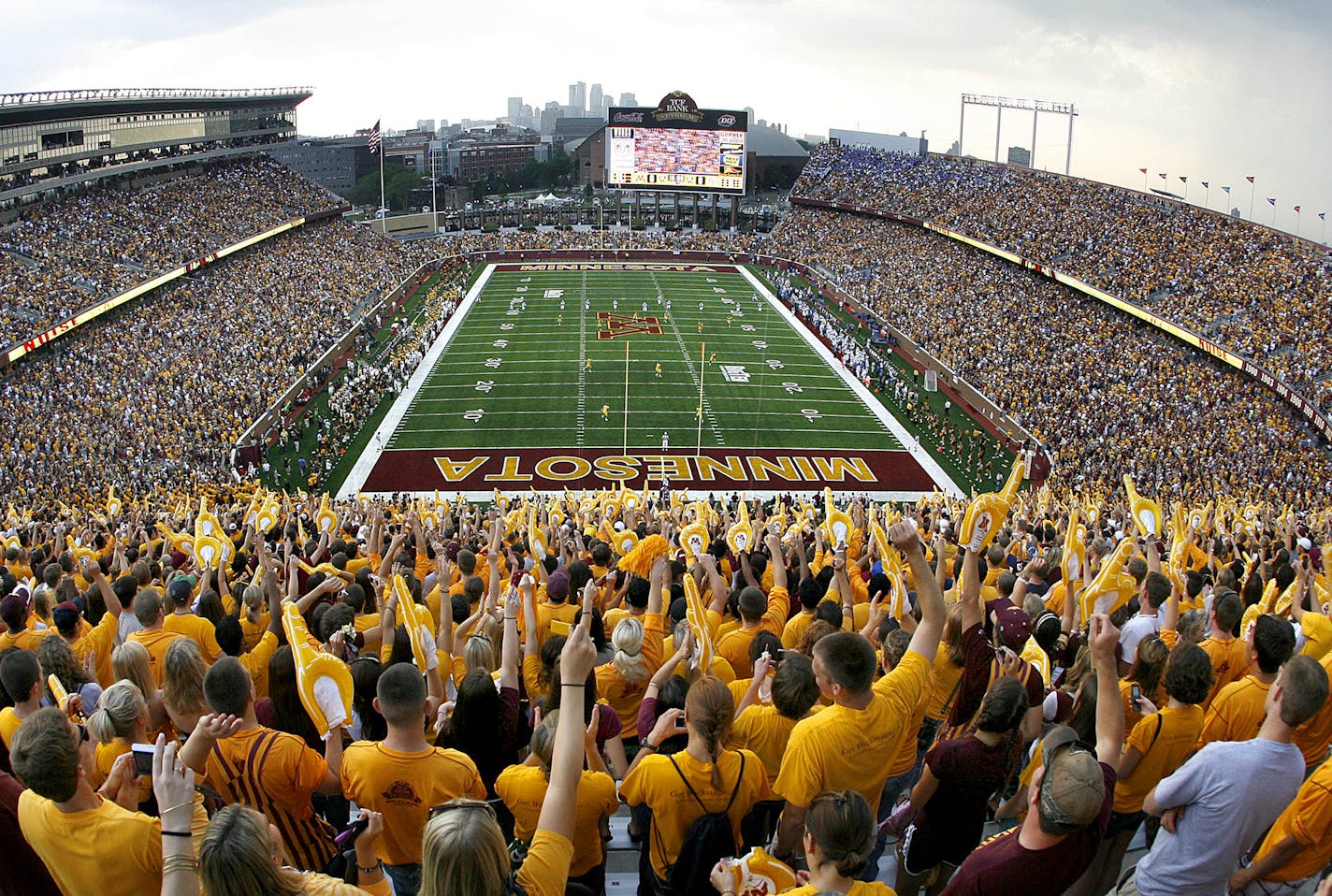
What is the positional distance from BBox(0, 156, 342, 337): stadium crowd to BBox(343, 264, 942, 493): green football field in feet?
40.0

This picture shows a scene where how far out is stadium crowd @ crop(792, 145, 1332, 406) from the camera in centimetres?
3297

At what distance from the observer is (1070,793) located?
11.1 ft

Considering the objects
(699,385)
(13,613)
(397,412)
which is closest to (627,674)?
(13,613)

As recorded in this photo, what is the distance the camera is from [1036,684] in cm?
509

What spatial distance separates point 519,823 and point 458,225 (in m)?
83.2

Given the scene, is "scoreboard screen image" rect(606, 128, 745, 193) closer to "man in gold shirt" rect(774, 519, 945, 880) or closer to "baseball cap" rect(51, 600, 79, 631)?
"baseball cap" rect(51, 600, 79, 631)

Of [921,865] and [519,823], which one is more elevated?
[519,823]

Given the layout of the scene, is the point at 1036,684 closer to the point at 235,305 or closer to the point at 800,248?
the point at 235,305

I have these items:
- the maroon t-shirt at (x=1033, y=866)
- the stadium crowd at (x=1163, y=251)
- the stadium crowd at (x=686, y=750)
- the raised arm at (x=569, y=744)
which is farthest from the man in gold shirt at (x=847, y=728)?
the stadium crowd at (x=1163, y=251)

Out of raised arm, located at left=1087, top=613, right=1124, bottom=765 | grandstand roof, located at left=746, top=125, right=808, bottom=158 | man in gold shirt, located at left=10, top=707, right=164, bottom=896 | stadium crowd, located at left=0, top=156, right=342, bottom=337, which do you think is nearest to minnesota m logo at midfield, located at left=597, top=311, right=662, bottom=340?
stadium crowd, located at left=0, top=156, right=342, bottom=337

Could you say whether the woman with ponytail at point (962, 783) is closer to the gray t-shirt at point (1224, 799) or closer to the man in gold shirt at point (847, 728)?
the man in gold shirt at point (847, 728)

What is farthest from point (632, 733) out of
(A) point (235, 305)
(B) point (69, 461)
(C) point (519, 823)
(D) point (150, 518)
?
(A) point (235, 305)

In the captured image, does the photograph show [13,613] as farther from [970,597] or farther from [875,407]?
[875,407]

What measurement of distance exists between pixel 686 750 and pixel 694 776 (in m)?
0.13
